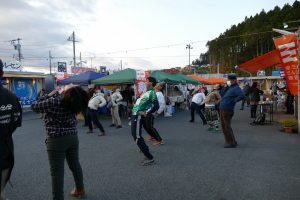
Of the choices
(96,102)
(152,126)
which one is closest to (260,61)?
(96,102)

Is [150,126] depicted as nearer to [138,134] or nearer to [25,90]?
[138,134]

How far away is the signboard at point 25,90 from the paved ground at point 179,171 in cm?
1845

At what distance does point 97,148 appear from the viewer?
8312 mm

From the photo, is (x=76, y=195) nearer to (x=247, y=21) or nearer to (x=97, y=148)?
(x=97, y=148)

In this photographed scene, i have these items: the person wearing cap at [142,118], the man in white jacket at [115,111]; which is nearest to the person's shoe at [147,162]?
the person wearing cap at [142,118]

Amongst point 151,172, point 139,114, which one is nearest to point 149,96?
point 139,114

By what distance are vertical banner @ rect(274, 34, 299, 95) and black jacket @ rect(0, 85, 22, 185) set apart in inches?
366

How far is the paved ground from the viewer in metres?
4.64

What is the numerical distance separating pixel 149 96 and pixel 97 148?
2593 mm

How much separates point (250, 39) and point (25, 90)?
158 ft

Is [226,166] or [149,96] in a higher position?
[149,96]

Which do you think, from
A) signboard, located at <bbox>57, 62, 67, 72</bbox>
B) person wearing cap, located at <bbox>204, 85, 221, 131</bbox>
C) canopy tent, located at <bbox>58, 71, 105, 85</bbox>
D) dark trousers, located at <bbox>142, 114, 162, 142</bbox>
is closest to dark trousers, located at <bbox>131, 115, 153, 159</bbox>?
dark trousers, located at <bbox>142, 114, 162, 142</bbox>

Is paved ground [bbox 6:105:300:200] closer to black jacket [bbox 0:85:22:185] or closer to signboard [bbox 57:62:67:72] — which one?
black jacket [bbox 0:85:22:185]

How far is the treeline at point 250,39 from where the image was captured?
5597cm
